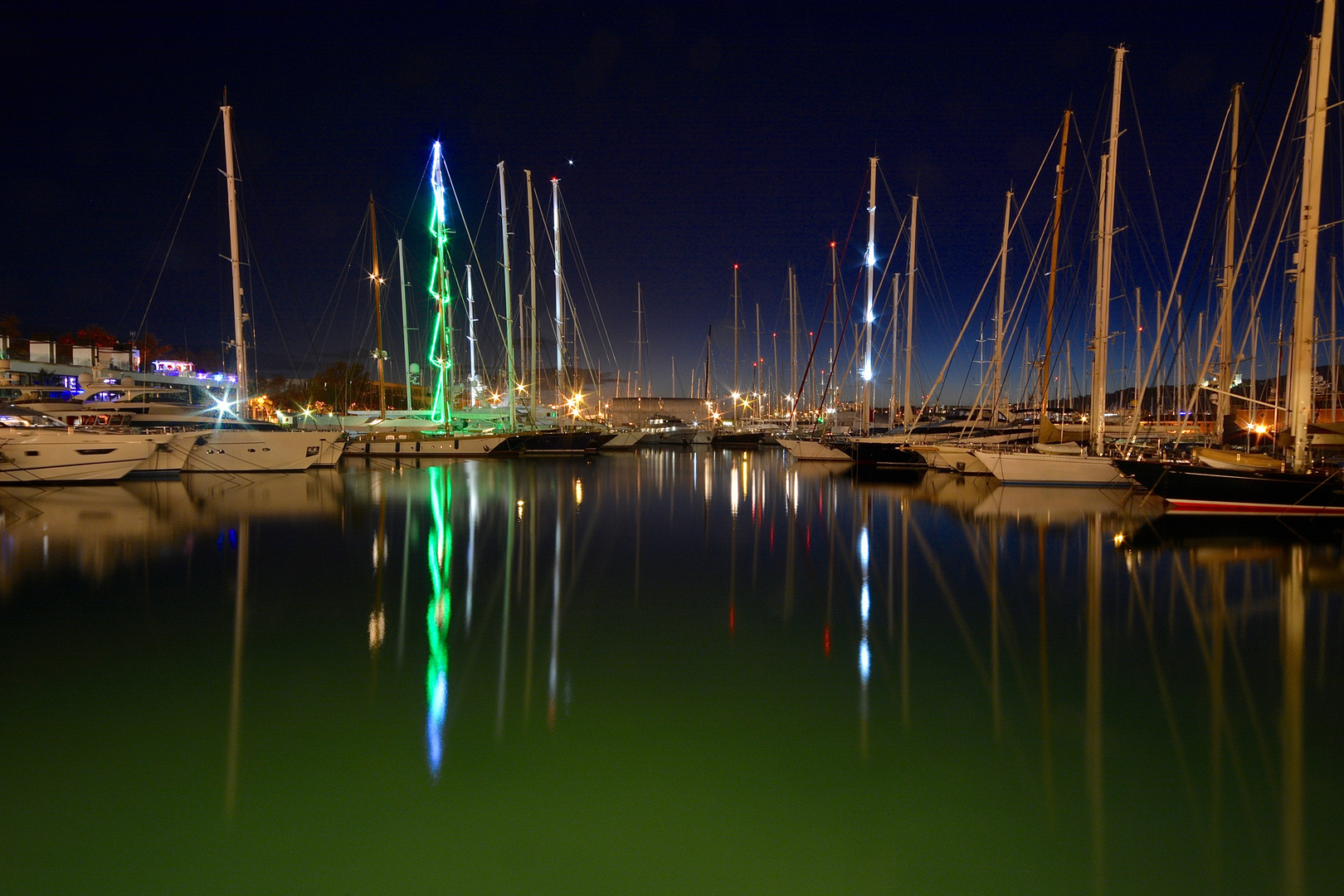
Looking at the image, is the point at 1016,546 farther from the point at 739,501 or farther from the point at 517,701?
the point at 517,701

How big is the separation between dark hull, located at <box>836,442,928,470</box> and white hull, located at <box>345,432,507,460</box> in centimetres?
1598

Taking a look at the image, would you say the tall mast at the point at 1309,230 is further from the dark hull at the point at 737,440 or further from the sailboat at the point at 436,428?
the dark hull at the point at 737,440

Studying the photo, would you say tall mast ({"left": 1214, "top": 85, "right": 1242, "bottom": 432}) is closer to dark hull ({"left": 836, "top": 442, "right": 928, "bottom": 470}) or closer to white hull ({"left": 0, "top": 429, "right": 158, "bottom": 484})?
dark hull ({"left": 836, "top": 442, "right": 928, "bottom": 470})

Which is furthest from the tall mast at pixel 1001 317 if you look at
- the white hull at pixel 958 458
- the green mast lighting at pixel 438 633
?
the green mast lighting at pixel 438 633

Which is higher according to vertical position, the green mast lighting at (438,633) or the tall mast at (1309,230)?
the tall mast at (1309,230)

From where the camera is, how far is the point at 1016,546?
12.8 m

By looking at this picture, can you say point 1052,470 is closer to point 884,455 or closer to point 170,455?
point 884,455

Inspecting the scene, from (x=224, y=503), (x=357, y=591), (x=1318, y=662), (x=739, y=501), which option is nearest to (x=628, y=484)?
(x=739, y=501)

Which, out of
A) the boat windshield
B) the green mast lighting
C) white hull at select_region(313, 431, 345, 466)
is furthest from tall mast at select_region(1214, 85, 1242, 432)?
the boat windshield

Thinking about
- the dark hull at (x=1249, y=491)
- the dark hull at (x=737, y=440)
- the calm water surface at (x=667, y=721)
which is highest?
the dark hull at (x=737, y=440)

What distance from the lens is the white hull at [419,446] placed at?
1401 inches

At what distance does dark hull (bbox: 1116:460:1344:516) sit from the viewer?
1523 cm

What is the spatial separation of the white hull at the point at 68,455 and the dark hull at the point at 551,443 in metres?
16.2

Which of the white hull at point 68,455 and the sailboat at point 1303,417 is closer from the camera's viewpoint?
the sailboat at point 1303,417
